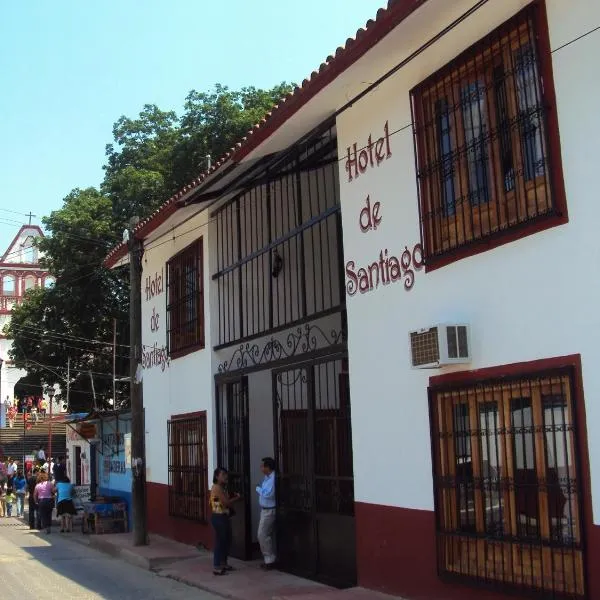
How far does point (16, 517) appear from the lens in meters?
25.8

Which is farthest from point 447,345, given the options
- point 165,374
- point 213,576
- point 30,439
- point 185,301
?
point 30,439

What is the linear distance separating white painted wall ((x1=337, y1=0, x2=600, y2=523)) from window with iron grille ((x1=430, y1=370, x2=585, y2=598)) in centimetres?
26

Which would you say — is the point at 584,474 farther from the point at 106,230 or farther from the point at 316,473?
the point at 106,230

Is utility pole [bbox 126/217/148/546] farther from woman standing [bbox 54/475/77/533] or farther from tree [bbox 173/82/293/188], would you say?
tree [bbox 173/82/293/188]

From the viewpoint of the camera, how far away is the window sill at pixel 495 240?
6.58 m

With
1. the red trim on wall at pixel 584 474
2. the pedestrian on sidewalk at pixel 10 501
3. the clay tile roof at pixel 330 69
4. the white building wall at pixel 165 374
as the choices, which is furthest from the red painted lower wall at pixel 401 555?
the pedestrian on sidewalk at pixel 10 501

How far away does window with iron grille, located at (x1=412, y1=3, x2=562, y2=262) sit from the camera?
6801 millimetres

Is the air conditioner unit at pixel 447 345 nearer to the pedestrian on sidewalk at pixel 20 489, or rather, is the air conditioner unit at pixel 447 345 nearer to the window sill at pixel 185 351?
the window sill at pixel 185 351

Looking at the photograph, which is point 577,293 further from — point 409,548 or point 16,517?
point 16,517

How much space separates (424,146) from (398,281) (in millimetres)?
1398

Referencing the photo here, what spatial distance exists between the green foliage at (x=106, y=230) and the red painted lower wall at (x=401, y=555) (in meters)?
21.0

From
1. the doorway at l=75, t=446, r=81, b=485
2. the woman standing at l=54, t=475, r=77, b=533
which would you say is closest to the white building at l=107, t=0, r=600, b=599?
the woman standing at l=54, t=475, r=77, b=533

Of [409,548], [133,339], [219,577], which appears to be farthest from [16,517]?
[409,548]

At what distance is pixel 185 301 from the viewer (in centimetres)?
1525
